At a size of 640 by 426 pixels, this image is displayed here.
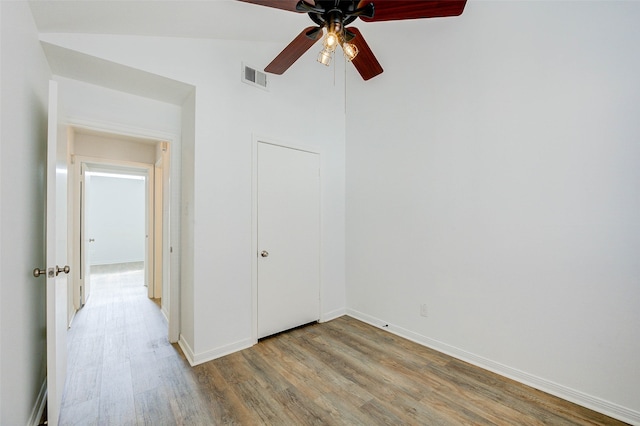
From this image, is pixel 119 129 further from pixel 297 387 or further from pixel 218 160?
pixel 297 387

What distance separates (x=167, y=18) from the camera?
1984mm

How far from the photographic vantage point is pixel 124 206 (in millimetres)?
7734

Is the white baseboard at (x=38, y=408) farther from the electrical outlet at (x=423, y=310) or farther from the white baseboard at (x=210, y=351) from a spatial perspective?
the electrical outlet at (x=423, y=310)

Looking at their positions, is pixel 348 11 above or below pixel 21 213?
above

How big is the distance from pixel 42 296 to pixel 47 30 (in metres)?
1.85

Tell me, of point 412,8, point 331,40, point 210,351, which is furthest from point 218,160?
point 412,8

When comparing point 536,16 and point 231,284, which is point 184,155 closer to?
point 231,284

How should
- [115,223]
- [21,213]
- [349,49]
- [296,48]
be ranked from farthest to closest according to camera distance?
1. [115,223]
2. [296,48]
3. [349,49]
4. [21,213]

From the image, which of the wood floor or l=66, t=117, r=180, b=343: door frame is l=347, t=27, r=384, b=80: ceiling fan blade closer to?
l=66, t=117, r=180, b=343: door frame

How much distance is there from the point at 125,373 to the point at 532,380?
10.6 feet

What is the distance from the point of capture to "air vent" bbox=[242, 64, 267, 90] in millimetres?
2629

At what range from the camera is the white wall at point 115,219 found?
734cm

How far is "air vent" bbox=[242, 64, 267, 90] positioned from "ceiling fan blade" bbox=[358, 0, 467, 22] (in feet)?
4.76

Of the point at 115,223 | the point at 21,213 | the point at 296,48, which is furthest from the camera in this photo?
the point at 115,223
